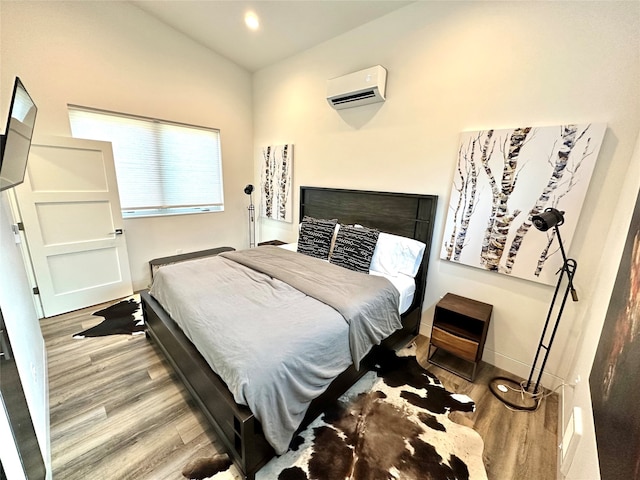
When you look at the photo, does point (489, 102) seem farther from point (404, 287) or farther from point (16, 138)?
point (16, 138)

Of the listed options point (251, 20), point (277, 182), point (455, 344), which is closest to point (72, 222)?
point (277, 182)

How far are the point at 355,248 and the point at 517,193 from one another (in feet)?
4.72

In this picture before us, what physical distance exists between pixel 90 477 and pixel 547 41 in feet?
13.1

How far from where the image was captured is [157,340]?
2.25 meters

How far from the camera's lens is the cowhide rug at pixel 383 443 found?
141 cm

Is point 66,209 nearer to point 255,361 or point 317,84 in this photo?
point 255,361

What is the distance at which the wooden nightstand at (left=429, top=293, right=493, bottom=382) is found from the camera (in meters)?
2.07

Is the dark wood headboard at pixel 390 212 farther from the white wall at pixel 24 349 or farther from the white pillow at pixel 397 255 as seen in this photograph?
the white wall at pixel 24 349

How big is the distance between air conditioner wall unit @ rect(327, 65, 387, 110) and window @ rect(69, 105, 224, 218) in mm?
2054

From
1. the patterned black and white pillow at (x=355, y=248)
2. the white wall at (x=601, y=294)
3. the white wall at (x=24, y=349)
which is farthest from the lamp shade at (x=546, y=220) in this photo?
the white wall at (x=24, y=349)

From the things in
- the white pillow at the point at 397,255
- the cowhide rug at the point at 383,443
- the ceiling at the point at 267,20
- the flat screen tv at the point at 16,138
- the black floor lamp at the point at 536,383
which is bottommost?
the cowhide rug at the point at 383,443

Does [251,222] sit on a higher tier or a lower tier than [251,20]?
lower

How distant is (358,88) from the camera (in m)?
2.71

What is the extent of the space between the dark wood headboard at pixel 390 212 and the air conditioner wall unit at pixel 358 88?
3.26ft
